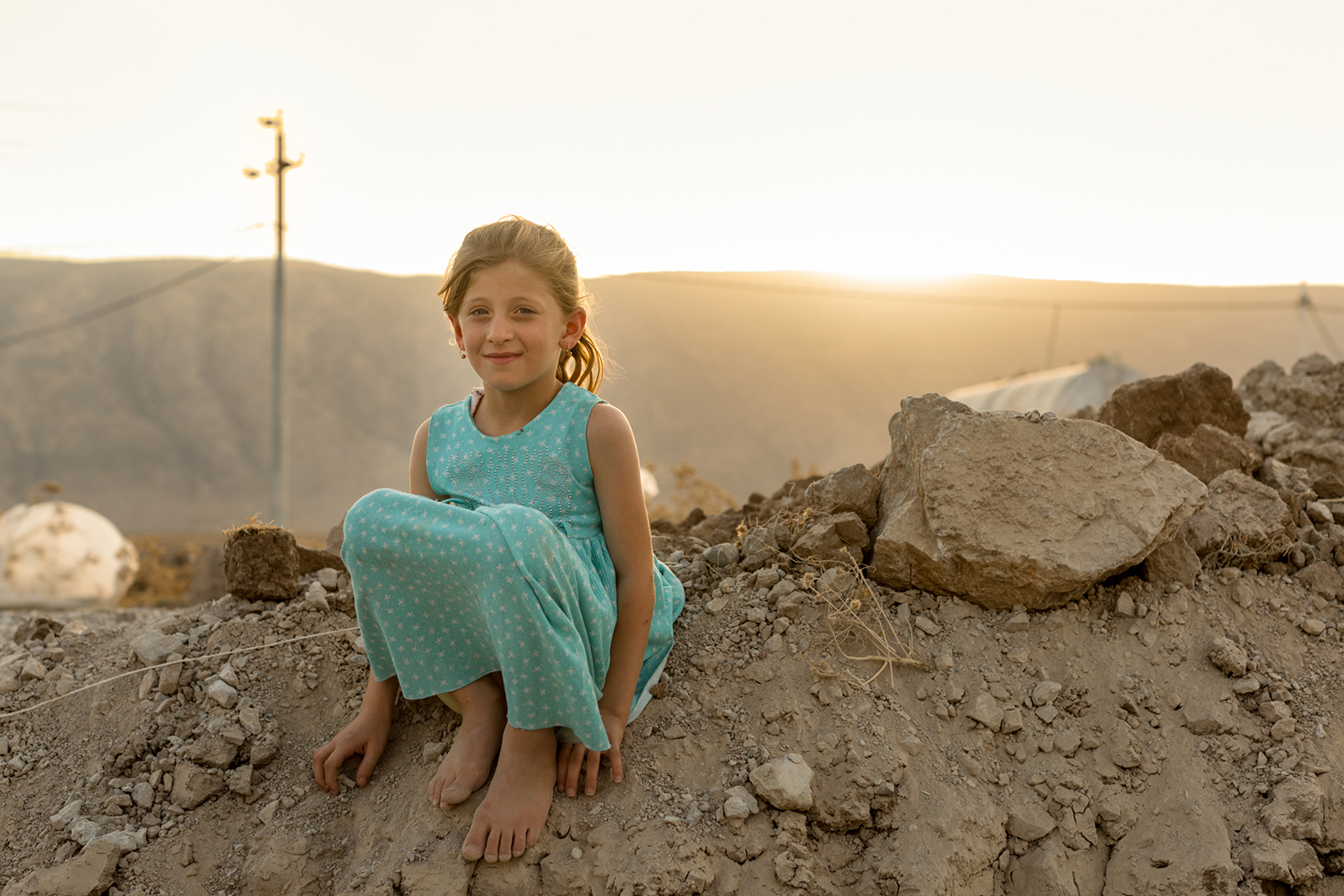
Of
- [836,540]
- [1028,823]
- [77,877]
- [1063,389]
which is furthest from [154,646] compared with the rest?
[1063,389]

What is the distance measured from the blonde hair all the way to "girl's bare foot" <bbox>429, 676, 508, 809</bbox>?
0.80 m

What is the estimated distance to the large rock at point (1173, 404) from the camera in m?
3.05

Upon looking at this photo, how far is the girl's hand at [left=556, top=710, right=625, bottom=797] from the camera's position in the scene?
1.76 metres

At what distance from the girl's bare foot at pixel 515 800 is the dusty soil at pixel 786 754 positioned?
0.05 metres

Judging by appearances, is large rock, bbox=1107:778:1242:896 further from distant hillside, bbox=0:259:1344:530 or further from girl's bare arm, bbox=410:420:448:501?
distant hillside, bbox=0:259:1344:530

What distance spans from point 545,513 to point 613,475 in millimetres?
167

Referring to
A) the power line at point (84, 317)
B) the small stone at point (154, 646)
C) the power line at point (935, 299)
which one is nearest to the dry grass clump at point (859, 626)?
the small stone at point (154, 646)

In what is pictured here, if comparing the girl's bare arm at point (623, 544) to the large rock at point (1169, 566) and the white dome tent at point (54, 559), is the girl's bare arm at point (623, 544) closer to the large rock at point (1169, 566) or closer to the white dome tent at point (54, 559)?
the large rock at point (1169, 566)

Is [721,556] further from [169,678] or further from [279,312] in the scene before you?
[279,312]

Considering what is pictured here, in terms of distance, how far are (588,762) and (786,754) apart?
1.37 ft

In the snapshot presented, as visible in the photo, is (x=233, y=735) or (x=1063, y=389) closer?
(x=233, y=735)

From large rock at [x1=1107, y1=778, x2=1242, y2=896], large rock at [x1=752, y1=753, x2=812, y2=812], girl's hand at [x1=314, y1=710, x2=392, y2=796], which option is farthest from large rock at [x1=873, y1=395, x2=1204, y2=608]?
girl's hand at [x1=314, y1=710, x2=392, y2=796]

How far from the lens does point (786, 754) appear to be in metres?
1.89

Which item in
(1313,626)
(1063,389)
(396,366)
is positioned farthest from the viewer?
(396,366)
